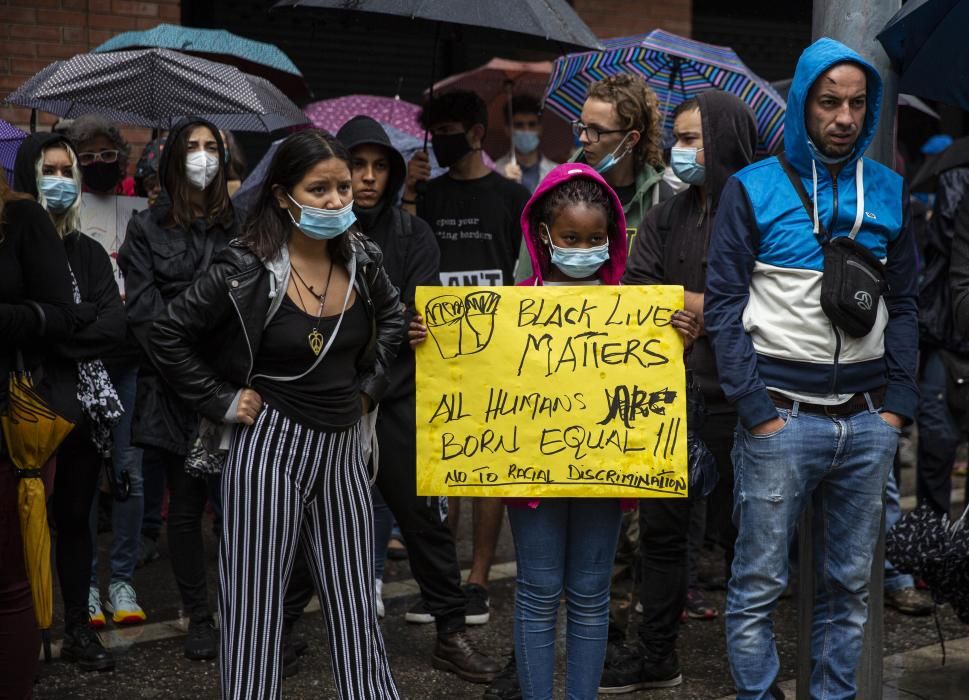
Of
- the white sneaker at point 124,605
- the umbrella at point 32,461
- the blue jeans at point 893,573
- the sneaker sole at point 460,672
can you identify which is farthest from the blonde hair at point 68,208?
the blue jeans at point 893,573

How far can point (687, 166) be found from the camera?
4.52 metres

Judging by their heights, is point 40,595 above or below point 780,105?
below

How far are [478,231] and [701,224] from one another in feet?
5.03

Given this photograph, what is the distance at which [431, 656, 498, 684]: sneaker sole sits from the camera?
490 cm

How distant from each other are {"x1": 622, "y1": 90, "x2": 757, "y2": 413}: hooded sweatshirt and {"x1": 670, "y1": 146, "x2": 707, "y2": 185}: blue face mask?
0.12 ft

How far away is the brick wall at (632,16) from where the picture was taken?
402 inches

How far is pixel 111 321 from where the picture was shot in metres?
4.84

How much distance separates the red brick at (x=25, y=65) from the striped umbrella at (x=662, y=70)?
336 cm

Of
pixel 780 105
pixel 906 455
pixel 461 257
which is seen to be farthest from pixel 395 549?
pixel 906 455

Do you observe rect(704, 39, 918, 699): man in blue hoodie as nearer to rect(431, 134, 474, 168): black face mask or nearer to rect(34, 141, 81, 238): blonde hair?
rect(431, 134, 474, 168): black face mask

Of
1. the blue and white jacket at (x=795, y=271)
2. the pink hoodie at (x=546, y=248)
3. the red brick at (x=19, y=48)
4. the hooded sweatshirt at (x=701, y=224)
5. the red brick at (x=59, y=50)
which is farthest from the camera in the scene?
the red brick at (x=59, y=50)

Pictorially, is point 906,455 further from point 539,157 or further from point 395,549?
point 395,549

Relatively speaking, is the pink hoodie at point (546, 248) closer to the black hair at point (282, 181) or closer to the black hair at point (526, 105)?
the black hair at point (282, 181)

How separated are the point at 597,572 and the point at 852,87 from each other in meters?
1.66
